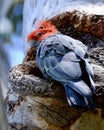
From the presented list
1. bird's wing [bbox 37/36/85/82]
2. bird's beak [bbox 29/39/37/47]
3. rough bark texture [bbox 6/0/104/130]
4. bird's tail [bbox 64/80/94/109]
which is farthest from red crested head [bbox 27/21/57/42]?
bird's tail [bbox 64/80/94/109]

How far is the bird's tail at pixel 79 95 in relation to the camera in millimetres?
1782

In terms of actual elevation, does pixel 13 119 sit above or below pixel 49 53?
below

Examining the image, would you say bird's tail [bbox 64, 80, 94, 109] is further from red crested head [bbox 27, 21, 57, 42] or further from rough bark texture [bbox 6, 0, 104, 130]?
red crested head [bbox 27, 21, 57, 42]

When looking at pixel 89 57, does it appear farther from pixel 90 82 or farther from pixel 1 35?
pixel 1 35

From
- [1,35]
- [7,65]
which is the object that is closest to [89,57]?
[7,65]

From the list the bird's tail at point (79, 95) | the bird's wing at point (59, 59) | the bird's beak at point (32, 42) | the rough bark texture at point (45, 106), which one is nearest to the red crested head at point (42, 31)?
the bird's beak at point (32, 42)

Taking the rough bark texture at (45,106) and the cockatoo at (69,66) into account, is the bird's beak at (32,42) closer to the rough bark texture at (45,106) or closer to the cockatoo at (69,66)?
the cockatoo at (69,66)

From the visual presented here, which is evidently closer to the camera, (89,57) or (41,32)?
(89,57)

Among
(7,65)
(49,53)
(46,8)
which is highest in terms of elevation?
(46,8)

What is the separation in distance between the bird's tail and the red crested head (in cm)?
58

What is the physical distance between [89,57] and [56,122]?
0.39 meters

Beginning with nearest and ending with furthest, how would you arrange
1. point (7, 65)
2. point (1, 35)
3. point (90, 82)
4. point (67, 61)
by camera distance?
point (90, 82) < point (67, 61) < point (7, 65) < point (1, 35)

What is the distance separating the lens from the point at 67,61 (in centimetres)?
198

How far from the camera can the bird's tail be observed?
1782 mm
